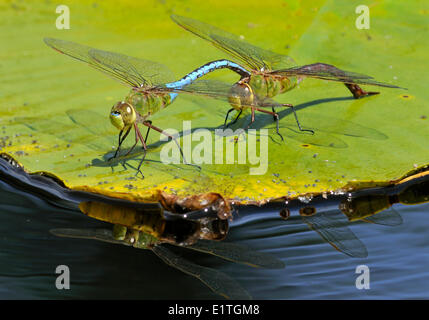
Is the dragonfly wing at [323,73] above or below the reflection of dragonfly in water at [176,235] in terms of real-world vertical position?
above

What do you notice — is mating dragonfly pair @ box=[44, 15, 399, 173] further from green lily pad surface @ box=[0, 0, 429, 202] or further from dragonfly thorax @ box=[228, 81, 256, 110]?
green lily pad surface @ box=[0, 0, 429, 202]

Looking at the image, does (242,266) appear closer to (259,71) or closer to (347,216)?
(347,216)

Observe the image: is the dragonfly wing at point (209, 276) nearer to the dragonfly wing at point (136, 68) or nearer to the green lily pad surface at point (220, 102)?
the green lily pad surface at point (220, 102)

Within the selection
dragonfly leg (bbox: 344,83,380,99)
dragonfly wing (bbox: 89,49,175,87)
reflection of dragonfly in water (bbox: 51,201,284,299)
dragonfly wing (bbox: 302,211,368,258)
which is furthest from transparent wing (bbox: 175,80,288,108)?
dragonfly wing (bbox: 302,211,368,258)

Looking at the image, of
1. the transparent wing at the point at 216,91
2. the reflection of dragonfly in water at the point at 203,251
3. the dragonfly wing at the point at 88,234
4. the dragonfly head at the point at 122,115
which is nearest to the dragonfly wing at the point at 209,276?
the reflection of dragonfly in water at the point at 203,251

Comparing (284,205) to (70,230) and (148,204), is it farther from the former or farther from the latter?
(70,230)

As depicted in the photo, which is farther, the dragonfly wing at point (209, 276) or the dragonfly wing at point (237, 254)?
the dragonfly wing at point (237, 254)
